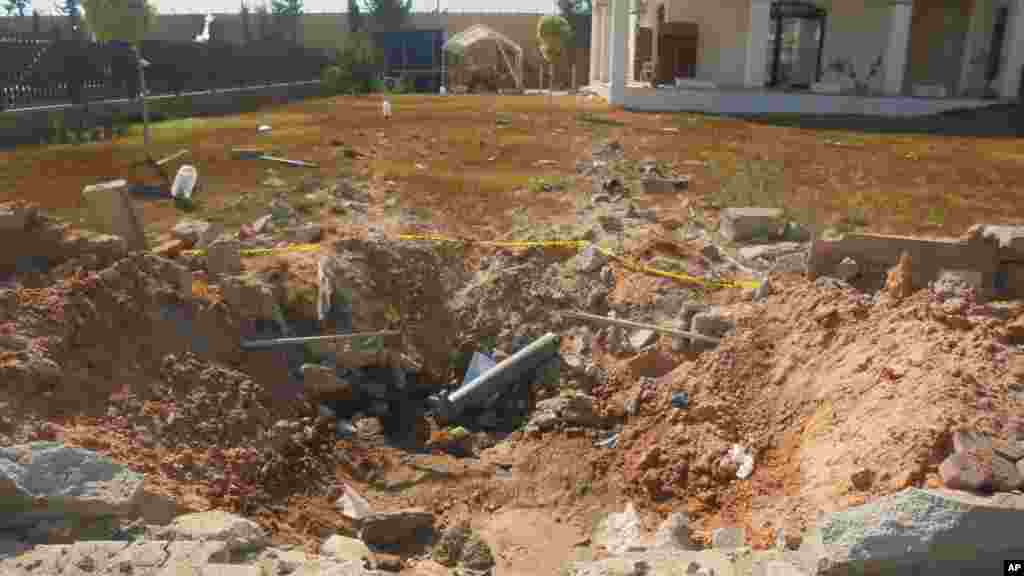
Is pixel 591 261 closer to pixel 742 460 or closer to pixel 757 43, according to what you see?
pixel 742 460

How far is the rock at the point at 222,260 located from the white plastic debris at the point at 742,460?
397 cm

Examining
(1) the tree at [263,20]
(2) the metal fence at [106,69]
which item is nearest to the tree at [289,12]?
(1) the tree at [263,20]

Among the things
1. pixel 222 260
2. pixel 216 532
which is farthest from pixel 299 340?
pixel 216 532

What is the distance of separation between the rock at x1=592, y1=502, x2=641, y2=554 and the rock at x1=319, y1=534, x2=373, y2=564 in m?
1.32

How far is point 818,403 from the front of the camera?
4559 mm

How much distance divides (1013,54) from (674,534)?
1957 centimetres

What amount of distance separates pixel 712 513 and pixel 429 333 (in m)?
2.97

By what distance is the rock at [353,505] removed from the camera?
454cm

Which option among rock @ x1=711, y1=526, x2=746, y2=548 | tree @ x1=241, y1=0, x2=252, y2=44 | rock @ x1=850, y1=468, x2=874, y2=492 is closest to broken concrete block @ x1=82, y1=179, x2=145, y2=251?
rock @ x1=711, y1=526, x2=746, y2=548

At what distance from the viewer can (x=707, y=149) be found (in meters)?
12.7

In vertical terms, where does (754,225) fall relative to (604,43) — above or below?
below

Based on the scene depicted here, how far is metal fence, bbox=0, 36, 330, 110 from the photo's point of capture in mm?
14422

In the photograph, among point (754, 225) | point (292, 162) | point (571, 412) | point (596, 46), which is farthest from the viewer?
point (596, 46)

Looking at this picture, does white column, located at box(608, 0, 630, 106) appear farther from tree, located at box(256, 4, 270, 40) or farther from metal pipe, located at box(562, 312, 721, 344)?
tree, located at box(256, 4, 270, 40)
